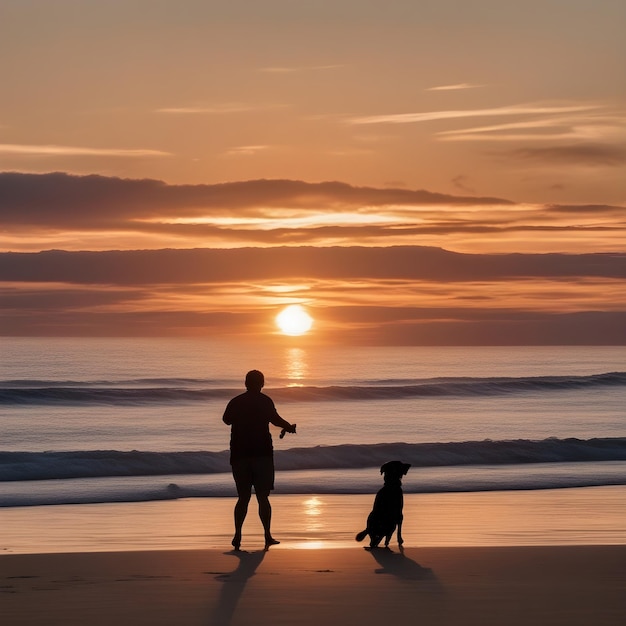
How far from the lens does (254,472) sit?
11.0 metres

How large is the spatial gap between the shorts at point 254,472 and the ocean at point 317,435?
697 cm

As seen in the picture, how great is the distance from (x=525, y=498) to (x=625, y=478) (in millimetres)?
4173

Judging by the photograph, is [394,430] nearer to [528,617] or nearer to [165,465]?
[165,465]

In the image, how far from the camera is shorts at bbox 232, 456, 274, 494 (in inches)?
431

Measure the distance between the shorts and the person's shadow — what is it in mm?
659

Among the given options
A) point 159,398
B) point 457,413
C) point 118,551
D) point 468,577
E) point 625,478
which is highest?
point 159,398

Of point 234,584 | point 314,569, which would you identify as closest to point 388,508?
point 314,569

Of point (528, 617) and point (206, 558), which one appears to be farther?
point (206, 558)

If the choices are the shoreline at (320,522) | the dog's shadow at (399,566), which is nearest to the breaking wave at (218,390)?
the shoreline at (320,522)

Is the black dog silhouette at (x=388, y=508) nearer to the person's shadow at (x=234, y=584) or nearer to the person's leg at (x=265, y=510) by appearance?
the person's leg at (x=265, y=510)

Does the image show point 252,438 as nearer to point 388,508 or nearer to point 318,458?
point 388,508

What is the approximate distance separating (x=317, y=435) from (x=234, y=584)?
2299 cm

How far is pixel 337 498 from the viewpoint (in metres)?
17.6

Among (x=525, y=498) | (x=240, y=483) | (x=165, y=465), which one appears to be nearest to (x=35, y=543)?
(x=240, y=483)
